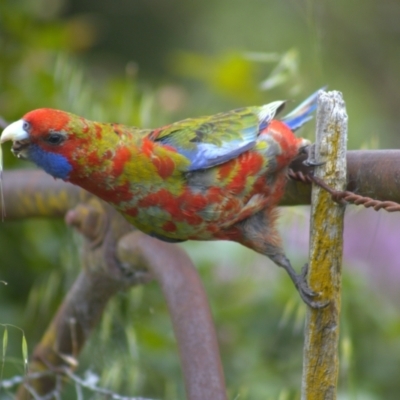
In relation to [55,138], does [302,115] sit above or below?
above

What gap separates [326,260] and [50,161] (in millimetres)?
542

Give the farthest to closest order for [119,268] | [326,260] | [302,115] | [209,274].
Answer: [209,274] < [302,115] < [119,268] < [326,260]

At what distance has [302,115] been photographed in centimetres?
179

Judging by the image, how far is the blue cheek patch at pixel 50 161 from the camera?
1.39 m

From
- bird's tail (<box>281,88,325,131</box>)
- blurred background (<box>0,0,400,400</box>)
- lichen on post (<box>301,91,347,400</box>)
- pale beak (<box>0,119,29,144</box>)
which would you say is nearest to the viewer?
lichen on post (<box>301,91,347,400</box>)

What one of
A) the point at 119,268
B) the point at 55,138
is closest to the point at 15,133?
the point at 55,138

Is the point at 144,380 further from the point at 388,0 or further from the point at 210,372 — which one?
the point at 388,0

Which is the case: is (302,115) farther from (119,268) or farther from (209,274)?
(209,274)

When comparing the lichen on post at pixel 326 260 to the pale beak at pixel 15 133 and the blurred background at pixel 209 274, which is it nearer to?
the blurred background at pixel 209 274

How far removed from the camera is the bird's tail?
70.0 inches

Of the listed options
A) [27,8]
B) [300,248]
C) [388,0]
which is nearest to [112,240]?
[300,248]

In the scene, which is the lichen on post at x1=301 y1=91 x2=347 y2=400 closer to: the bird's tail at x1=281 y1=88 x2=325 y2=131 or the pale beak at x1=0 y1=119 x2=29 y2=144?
the pale beak at x1=0 y1=119 x2=29 y2=144

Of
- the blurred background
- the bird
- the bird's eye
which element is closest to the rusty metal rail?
the bird

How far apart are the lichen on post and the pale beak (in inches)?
20.3
